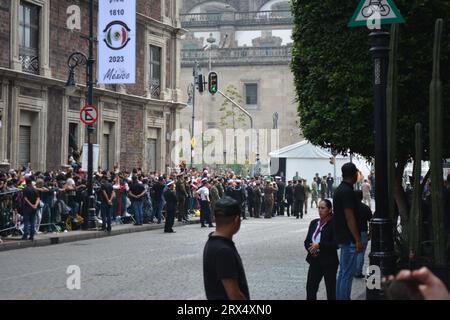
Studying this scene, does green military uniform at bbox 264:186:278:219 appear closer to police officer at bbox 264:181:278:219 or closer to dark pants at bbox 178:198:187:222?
A: police officer at bbox 264:181:278:219

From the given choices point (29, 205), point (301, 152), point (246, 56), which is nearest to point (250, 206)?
point (301, 152)

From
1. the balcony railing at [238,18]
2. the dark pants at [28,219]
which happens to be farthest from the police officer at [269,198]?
the balcony railing at [238,18]

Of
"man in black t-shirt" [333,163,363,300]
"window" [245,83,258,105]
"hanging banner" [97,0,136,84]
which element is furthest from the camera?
"window" [245,83,258,105]

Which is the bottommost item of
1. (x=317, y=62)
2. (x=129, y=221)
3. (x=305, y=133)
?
(x=129, y=221)

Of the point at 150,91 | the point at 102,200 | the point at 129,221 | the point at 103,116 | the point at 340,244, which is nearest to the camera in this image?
the point at 340,244

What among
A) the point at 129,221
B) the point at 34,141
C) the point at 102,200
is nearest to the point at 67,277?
the point at 102,200

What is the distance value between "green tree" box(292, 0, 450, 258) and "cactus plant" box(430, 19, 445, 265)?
14.7 ft

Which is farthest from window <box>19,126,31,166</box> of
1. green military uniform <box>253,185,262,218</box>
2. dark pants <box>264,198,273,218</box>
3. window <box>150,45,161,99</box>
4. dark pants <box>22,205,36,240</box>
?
dark pants <box>264,198,273,218</box>

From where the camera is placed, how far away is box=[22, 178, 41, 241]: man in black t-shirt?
21.1 m

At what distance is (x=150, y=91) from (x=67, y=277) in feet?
88.0

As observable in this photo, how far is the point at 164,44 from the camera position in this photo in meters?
42.2

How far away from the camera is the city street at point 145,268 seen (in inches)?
500

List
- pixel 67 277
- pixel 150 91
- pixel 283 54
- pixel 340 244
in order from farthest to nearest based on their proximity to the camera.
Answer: pixel 283 54
pixel 150 91
pixel 67 277
pixel 340 244

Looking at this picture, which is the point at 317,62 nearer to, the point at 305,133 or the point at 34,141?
the point at 305,133
